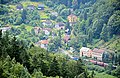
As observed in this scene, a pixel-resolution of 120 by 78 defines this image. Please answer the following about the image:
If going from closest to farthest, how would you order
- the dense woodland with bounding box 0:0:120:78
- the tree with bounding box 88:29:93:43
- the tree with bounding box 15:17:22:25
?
1. the dense woodland with bounding box 0:0:120:78
2. the tree with bounding box 88:29:93:43
3. the tree with bounding box 15:17:22:25

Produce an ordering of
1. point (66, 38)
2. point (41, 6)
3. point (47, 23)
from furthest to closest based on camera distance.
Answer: point (41, 6), point (47, 23), point (66, 38)

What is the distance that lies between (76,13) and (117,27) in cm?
1693

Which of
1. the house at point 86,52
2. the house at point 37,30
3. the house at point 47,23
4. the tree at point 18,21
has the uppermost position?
the tree at point 18,21

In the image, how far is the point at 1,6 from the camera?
6475 cm

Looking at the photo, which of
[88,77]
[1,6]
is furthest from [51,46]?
[88,77]

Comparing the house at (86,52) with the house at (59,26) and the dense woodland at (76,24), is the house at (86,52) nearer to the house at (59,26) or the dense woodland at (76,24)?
the dense woodland at (76,24)

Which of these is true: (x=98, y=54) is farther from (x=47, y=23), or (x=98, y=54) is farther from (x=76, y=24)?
(x=47, y=23)

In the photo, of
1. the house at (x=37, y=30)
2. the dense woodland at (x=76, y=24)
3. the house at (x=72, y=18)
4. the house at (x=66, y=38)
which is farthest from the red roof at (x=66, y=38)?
the house at (x=72, y=18)

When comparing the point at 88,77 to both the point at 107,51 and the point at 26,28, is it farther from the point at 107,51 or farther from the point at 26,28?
the point at 26,28

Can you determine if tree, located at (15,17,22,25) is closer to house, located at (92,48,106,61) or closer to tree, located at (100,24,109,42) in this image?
tree, located at (100,24,109,42)

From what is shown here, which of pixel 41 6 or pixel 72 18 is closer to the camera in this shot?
pixel 72 18

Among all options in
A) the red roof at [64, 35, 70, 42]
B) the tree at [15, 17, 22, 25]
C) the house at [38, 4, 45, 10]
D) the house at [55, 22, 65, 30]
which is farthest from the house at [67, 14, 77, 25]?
the tree at [15, 17, 22, 25]

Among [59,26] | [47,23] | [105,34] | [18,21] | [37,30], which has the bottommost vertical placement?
[105,34]

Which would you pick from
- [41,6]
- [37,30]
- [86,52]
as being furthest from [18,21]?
[86,52]
